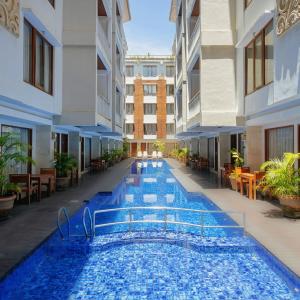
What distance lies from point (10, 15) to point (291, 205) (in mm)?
9180

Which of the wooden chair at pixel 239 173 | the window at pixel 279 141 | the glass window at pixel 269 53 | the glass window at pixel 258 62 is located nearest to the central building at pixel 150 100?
the wooden chair at pixel 239 173

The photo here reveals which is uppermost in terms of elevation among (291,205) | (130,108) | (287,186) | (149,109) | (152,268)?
(130,108)

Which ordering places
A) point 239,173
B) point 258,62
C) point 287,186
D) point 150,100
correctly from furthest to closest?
point 150,100 → point 239,173 → point 258,62 → point 287,186

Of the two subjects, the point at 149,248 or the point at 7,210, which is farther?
the point at 7,210

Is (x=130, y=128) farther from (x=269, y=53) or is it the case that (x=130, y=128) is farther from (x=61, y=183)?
(x=269, y=53)

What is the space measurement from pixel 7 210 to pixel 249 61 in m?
10.4

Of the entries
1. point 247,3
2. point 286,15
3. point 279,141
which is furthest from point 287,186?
point 247,3

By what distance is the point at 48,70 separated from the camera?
14.2 meters

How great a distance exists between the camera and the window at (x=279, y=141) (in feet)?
41.3

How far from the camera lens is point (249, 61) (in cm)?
1384

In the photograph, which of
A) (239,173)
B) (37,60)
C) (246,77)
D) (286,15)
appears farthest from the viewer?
(239,173)

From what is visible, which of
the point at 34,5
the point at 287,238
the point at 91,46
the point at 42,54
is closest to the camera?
the point at 287,238

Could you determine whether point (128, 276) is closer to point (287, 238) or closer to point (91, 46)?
point (287, 238)

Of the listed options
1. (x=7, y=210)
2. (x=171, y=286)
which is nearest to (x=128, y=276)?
(x=171, y=286)
